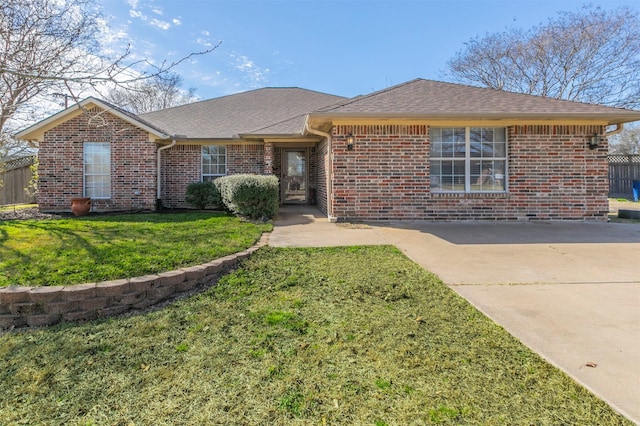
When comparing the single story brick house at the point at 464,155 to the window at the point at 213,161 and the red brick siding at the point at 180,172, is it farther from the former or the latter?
the red brick siding at the point at 180,172

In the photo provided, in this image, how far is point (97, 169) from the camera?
37.3 ft

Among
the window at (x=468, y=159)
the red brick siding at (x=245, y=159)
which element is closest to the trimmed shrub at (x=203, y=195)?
the red brick siding at (x=245, y=159)

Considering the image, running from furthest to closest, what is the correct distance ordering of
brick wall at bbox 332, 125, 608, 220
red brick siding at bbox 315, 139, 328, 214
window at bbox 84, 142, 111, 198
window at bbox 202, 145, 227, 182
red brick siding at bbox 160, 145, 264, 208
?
1. window at bbox 202, 145, 227, 182
2. red brick siding at bbox 160, 145, 264, 208
3. window at bbox 84, 142, 111, 198
4. red brick siding at bbox 315, 139, 328, 214
5. brick wall at bbox 332, 125, 608, 220

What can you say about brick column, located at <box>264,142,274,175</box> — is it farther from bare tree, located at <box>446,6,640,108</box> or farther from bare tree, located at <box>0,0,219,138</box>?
bare tree, located at <box>446,6,640,108</box>

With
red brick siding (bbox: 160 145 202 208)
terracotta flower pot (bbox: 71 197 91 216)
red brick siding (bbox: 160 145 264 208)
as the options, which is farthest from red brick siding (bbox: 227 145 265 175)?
terracotta flower pot (bbox: 71 197 91 216)

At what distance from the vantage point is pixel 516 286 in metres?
3.86

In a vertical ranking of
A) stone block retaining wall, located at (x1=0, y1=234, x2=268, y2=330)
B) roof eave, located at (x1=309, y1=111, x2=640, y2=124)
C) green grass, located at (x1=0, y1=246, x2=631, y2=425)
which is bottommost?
green grass, located at (x1=0, y1=246, x2=631, y2=425)

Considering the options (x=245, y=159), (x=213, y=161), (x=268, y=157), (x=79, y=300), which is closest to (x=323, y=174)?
(x=268, y=157)

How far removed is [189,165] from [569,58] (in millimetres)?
22883

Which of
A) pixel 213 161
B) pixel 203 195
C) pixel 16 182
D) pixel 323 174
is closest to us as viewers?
pixel 323 174

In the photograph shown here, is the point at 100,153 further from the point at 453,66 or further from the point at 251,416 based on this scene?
the point at 453,66

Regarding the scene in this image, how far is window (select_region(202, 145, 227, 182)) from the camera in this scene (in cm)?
1248

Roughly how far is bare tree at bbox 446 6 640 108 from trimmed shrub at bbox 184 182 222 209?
22178mm

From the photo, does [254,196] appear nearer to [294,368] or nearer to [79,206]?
[79,206]
